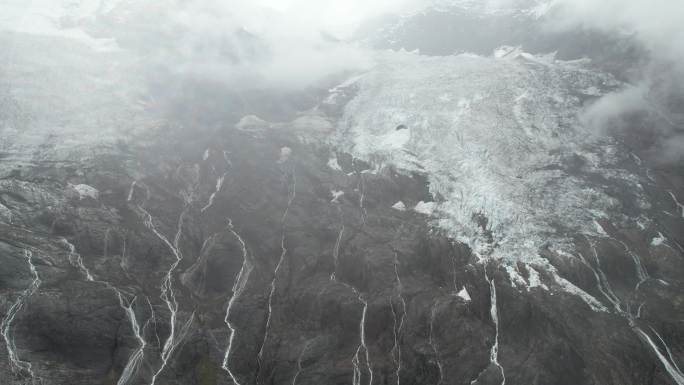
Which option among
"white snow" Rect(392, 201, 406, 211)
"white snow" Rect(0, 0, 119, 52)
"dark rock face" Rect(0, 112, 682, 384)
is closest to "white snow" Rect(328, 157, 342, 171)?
"dark rock face" Rect(0, 112, 682, 384)

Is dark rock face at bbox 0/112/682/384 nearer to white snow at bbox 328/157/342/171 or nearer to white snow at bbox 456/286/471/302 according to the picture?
white snow at bbox 456/286/471/302

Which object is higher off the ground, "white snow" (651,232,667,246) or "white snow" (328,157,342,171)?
"white snow" (328,157,342,171)

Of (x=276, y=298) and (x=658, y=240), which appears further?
(x=658, y=240)

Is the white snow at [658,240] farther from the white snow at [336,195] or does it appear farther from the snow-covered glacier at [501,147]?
the white snow at [336,195]

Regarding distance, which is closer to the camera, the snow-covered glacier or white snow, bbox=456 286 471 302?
white snow, bbox=456 286 471 302

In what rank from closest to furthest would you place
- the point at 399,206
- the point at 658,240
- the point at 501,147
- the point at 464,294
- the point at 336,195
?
the point at 464,294
the point at 658,240
the point at 399,206
the point at 336,195
the point at 501,147

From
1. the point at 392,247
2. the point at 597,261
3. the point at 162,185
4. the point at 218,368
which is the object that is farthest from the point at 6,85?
the point at 597,261

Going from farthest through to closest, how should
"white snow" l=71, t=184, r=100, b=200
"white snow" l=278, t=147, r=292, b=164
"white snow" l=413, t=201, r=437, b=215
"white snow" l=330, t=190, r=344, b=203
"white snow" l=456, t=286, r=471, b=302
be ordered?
"white snow" l=278, t=147, r=292, b=164, "white snow" l=330, t=190, r=344, b=203, "white snow" l=413, t=201, r=437, b=215, "white snow" l=71, t=184, r=100, b=200, "white snow" l=456, t=286, r=471, b=302

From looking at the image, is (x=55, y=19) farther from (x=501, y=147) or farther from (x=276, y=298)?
(x=501, y=147)

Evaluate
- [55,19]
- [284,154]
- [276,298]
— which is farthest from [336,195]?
[55,19]

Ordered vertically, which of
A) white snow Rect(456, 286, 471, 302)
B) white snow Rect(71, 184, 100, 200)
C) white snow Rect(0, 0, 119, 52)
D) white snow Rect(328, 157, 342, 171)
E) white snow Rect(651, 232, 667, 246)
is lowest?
white snow Rect(651, 232, 667, 246)

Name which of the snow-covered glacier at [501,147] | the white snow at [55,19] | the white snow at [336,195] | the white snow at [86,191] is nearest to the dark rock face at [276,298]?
the white snow at [86,191]

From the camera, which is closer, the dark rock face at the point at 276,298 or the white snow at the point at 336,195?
the dark rock face at the point at 276,298
